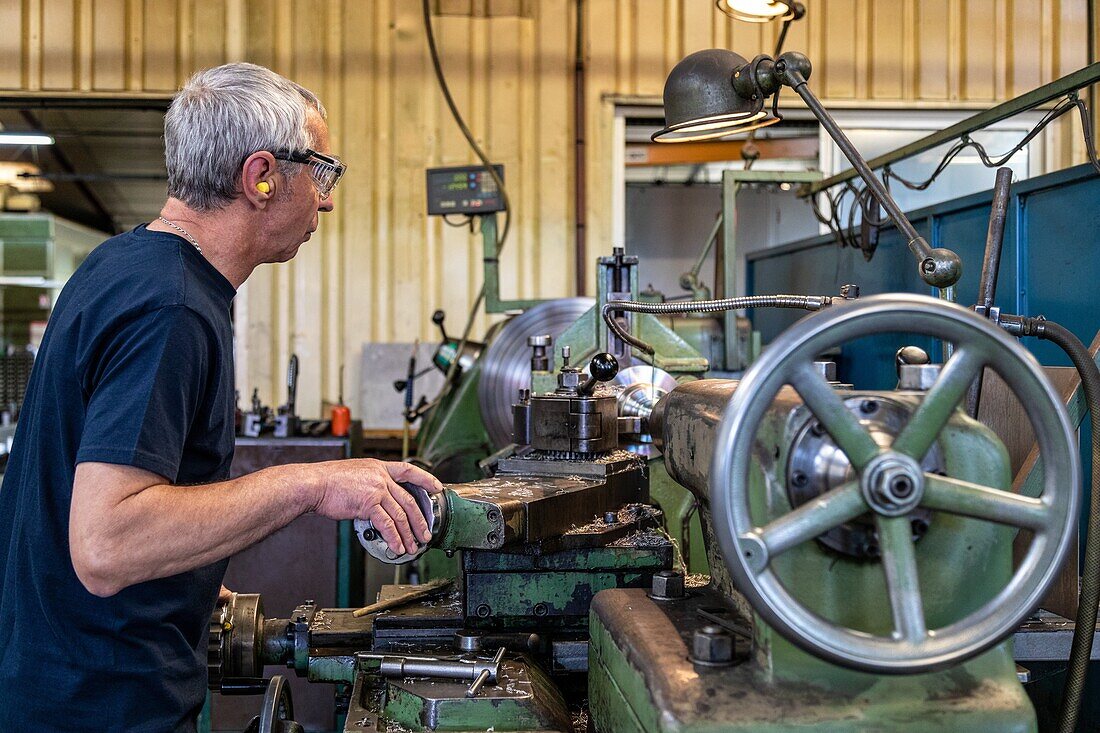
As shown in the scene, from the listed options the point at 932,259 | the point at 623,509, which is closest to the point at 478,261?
the point at 623,509

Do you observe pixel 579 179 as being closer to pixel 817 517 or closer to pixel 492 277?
pixel 492 277

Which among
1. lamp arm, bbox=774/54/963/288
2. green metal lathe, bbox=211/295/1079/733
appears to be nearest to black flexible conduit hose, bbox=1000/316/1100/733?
lamp arm, bbox=774/54/963/288

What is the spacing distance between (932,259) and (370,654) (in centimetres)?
81

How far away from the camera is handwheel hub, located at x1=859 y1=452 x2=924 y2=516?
2.40 ft

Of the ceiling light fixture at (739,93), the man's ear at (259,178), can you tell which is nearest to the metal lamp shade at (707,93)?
the ceiling light fixture at (739,93)

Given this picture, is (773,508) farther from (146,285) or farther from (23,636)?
(23,636)

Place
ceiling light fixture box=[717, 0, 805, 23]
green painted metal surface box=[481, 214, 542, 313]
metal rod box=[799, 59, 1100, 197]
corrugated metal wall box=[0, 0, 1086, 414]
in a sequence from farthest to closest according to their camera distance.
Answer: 1. corrugated metal wall box=[0, 0, 1086, 414]
2. green painted metal surface box=[481, 214, 542, 313]
3. ceiling light fixture box=[717, 0, 805, 23]
4. metal rod box=[799, 59, 1100, 197]

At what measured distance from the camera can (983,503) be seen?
749 millimetres

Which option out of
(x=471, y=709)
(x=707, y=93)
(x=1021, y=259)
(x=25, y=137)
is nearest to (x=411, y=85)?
(x=25, y=137)

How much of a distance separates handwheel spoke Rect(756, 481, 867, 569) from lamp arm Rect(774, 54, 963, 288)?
0.49m

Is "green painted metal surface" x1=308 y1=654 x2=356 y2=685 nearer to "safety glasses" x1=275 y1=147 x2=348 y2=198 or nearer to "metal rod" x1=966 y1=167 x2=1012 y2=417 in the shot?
"safety glasses" x1=275 y1=147 x2=348 y2=198

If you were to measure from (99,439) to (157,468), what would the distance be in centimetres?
6

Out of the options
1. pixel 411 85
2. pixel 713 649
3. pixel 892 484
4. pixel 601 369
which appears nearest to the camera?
pixel 892 484

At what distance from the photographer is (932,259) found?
1132 mm
